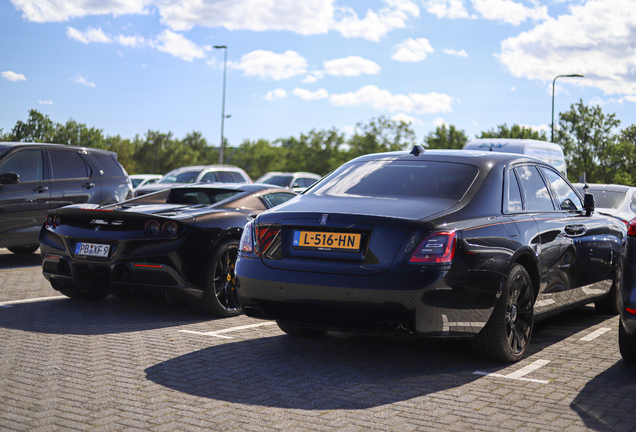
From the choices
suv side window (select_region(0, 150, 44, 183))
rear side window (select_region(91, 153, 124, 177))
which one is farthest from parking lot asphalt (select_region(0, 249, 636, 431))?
rear side window (select_region(91, 153, 124, 177))

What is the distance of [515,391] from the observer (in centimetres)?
442

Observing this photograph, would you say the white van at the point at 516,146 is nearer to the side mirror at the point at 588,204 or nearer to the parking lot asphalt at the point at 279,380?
the side mirror at the point at 588,204

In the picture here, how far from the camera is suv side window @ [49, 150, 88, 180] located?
36.3 feet

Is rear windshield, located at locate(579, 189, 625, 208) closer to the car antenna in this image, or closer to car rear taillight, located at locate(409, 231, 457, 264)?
the car antenna

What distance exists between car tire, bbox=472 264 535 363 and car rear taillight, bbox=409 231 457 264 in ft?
2.02

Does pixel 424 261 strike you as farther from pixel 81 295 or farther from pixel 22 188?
pixel 22 188

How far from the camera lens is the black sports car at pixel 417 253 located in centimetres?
445

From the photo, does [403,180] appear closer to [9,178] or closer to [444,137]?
[9,178]

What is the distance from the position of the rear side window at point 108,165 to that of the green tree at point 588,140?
134 feet

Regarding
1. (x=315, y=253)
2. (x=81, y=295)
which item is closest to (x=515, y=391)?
(x=315, y=253)

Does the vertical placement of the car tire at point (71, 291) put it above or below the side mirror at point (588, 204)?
below

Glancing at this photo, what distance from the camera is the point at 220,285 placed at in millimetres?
6809

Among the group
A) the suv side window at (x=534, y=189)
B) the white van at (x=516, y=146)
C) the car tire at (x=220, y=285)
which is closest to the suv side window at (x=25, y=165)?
the car tire at (x=220, y=285)

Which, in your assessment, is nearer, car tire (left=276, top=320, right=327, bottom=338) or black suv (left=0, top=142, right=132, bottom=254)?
car tire (left=276, top=320, right=327, bottom=338)
